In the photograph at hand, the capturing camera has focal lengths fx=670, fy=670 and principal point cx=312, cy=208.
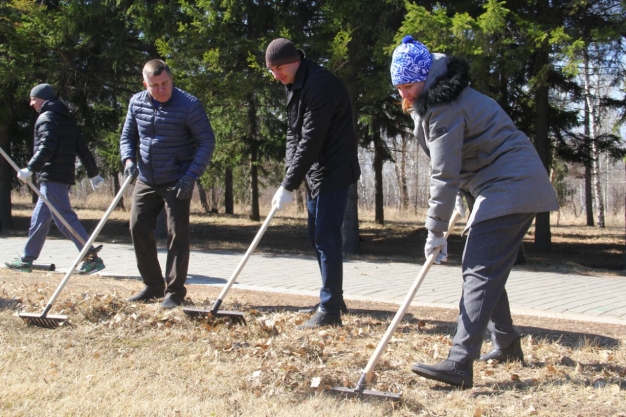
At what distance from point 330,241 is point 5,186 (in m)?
13.5

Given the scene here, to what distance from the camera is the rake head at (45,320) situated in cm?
508

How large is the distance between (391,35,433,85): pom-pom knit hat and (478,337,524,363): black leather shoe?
69.9 inches

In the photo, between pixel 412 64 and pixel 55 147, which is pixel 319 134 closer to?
pixel 412 64

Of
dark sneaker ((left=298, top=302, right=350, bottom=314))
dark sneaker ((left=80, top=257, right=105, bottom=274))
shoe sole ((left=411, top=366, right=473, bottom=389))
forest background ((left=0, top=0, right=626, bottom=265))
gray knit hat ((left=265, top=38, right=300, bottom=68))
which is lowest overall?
shoe sole ((left=411, top=366, right=473, bottom=389))

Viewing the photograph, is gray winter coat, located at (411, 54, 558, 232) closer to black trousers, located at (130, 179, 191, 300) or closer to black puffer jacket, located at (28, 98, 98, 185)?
black trousers, located at (130, 179, 191, 300)

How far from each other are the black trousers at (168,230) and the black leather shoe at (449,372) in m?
2.83

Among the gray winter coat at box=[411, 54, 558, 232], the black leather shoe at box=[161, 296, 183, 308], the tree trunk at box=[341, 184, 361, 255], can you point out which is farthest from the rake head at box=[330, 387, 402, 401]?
the tree trunk at box=[341, 184, 361, 255]

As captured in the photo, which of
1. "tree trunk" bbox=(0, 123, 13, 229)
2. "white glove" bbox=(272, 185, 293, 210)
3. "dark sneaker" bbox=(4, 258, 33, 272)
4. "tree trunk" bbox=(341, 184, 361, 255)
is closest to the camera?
"white glove" bbox=(272, 185, 293, 210)

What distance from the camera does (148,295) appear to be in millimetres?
6145

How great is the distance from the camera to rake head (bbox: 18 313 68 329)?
16.7ft

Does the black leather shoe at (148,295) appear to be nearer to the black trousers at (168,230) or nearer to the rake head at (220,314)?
the black trousers at (168,230)

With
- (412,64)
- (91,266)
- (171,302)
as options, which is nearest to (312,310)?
(171,302)

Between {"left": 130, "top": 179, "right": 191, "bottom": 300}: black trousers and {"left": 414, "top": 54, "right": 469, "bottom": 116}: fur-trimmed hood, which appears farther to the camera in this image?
{"left": 130, "top": 179, "right": 191, "bottom": 300}: black trousers

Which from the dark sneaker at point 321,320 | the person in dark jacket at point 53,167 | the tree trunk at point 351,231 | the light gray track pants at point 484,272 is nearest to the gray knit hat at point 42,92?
the person in dark jacket at point 53,167
